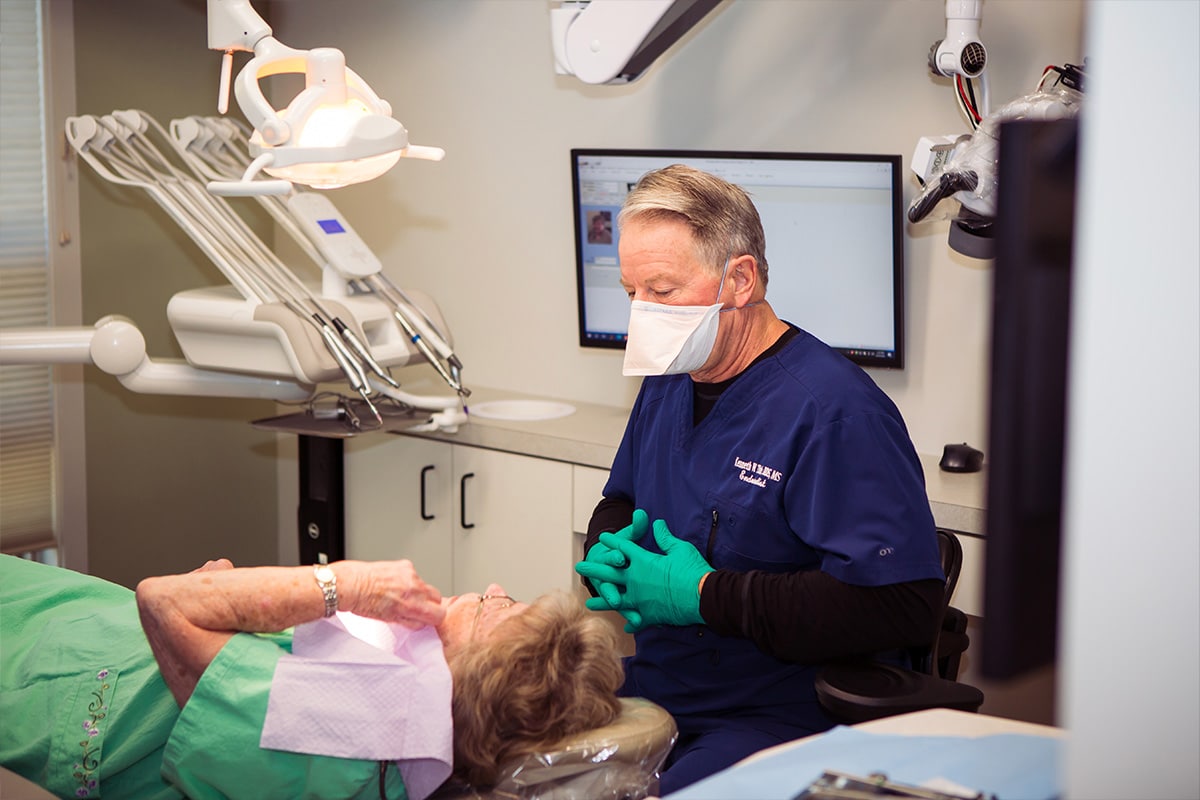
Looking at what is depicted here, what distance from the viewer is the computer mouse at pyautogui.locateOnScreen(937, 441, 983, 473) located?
2.48 meters

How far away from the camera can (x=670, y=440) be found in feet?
6.14

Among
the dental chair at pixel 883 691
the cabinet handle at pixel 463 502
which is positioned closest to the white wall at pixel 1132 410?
the dental chair at pixel 883 691

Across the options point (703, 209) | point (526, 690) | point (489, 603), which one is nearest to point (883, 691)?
point (526, 690)

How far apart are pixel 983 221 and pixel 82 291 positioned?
8.16 feet

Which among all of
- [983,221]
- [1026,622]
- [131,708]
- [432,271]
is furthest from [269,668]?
[432,271]

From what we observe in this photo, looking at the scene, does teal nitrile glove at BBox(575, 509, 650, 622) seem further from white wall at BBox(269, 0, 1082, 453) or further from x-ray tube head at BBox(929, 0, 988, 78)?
x-ray tube head at BBox(929, 0, 988, 78)

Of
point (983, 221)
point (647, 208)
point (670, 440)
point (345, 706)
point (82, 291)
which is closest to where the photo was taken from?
point (345, 706)

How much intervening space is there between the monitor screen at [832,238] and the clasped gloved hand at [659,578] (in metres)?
0.99

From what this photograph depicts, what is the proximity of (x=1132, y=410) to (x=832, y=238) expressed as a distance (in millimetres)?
1946

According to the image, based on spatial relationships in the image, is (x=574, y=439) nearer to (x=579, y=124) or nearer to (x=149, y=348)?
(x=579, y=124)

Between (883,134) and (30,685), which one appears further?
(883,134)

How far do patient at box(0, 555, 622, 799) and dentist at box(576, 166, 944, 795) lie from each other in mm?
191

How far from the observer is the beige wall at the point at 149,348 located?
3355 mm

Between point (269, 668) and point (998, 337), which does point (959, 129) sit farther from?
point (998, 337)
